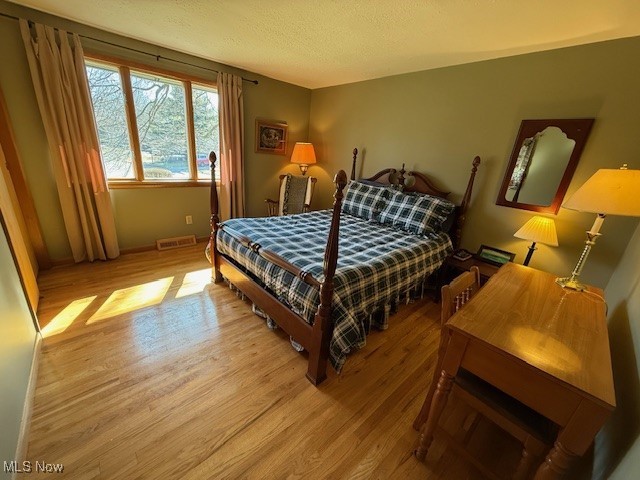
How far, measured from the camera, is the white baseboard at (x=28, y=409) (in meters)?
1.12

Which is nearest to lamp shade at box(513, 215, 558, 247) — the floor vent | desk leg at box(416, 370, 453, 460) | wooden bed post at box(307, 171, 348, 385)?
desk leg at box(416, 370, 453, 460)

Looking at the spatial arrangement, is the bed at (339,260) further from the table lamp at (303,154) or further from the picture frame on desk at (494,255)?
the table lamp at (303,154)

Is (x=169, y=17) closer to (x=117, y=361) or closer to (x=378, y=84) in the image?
(x=378, y=84)

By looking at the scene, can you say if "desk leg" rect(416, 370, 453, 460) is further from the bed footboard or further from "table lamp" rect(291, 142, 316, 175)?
"table lamp" rect(291, 142, 316, 175)

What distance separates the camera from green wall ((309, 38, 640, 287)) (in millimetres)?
1894

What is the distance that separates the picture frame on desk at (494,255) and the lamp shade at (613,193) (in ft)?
4.02

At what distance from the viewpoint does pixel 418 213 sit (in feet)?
8.71

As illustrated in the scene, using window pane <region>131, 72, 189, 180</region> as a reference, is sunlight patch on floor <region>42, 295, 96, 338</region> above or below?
below

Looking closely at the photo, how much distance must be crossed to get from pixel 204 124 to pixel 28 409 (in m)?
3.21

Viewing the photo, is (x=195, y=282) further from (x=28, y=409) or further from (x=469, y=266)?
(x=469, y=266)

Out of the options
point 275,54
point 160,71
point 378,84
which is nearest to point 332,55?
point 275,54

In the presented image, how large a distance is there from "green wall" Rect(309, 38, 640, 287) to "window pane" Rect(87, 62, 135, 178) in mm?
2730

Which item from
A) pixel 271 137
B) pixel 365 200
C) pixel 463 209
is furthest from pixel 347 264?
pixel 271 137

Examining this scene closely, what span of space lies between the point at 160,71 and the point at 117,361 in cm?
302
